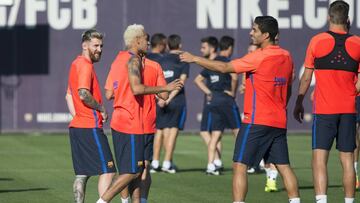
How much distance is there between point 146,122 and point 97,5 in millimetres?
16941

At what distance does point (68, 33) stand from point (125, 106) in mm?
16850

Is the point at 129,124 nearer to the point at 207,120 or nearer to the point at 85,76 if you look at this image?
the point at 85,76

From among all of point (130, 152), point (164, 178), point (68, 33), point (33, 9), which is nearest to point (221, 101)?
point (164, 178)

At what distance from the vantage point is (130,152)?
40.4 feet

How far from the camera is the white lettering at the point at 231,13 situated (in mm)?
29297

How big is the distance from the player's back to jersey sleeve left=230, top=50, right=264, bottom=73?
0.04 metres

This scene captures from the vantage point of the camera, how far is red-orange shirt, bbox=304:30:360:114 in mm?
13078

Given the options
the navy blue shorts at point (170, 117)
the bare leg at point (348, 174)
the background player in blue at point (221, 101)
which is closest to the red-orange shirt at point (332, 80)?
the bare leg at point (348, 174)

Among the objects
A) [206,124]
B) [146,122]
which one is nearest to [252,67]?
[146,122]

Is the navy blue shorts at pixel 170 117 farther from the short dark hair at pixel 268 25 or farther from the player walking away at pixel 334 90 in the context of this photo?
the short dark hair at pixel 268 25

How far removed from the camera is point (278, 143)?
1233 cm

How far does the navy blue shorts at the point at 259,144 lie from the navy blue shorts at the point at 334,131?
0.98 metres

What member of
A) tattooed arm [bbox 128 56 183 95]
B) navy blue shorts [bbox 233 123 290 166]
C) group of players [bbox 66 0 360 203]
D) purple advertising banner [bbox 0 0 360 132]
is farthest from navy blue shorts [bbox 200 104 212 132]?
purple advertising banner [bbox 0 0 360 132]

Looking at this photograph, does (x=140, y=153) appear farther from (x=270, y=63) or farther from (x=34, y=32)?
(x=34, y=32)
